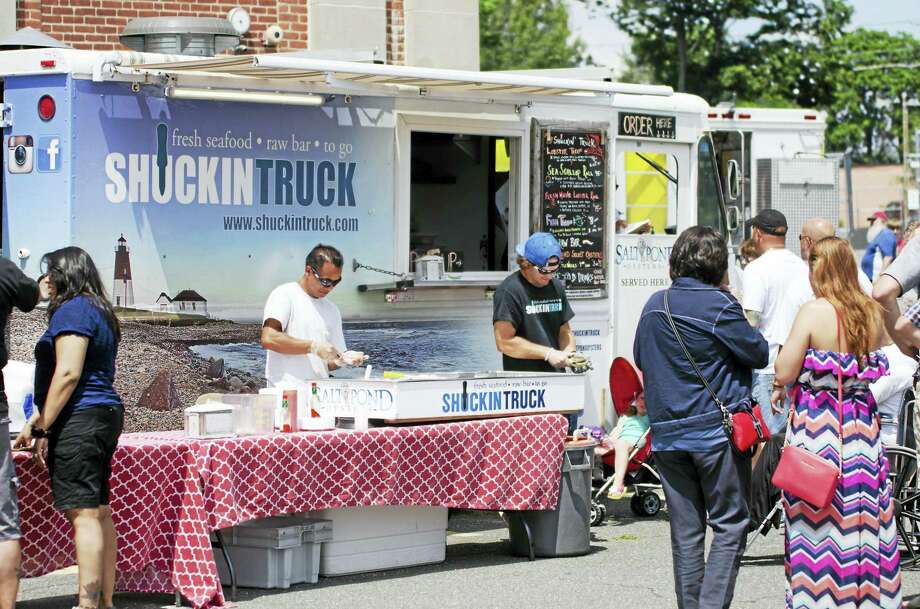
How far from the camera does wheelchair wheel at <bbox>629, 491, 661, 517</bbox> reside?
9430 mm

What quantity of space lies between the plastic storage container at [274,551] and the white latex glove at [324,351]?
37.6 inches

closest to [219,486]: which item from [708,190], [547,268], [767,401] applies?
[547,268]

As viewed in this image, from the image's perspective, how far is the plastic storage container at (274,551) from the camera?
7164 millimetres

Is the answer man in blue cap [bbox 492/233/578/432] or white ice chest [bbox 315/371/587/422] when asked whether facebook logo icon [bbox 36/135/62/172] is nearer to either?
white ice chest [bbox 315/371/587/422]

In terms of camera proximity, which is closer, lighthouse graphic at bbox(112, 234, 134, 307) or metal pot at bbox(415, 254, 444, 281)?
lighthouse graphic at bbox(112, 234, 134, 307)

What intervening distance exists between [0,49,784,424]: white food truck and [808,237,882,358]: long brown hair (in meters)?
3.22

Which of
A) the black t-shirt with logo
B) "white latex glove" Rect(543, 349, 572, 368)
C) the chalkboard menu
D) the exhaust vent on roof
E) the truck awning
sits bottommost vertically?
"white latex glove" Rect(543, 349, 572, 368)

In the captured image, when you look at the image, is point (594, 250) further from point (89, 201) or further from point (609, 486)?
point (89, 201)

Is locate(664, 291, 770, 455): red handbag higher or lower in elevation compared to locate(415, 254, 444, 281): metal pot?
lower

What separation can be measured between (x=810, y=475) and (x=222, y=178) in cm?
411

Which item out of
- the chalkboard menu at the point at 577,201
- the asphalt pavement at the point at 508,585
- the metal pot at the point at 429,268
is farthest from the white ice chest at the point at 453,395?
the chalkboard menu at the point at 577,201

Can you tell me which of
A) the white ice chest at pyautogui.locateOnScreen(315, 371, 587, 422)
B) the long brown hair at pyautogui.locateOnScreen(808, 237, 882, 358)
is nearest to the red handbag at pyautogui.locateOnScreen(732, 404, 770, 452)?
the long brown hair at pyautogui.locateOnScreen(808, 237, 882, 358)

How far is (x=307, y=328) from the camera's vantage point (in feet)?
26.3

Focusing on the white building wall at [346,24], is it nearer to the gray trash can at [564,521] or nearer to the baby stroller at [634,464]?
the baby stroller at [634,464]
